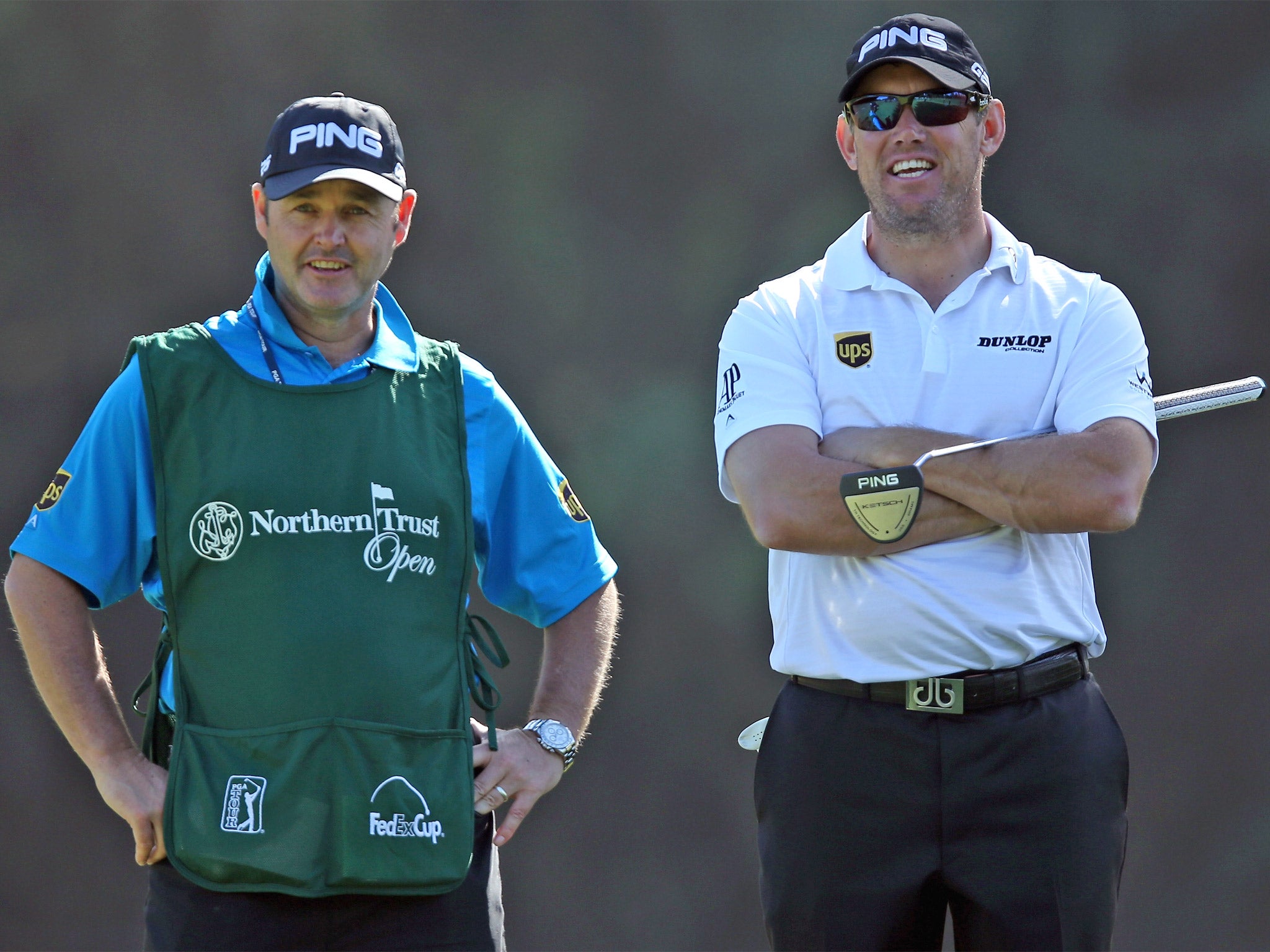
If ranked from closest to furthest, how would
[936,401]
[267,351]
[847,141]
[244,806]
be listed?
[244,806]
[267,351]
[936,401]
[847,141]

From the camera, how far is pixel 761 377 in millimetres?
2453

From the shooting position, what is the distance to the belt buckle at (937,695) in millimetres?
2283

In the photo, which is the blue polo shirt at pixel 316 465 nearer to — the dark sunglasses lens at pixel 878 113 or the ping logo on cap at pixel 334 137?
the ping logo on cap at pixel 334 137

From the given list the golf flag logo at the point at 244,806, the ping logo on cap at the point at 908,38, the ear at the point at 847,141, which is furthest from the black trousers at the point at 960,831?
the ping logo on cap at the point at 908,38

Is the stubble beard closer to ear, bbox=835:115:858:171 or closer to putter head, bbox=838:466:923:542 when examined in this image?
ear, bbox=835:115:858:171

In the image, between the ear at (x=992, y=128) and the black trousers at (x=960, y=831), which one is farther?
the ear at (x=992, y=128)

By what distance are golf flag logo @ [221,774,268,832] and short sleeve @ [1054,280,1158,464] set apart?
131 centimetres

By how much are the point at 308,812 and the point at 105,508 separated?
0.51 metres

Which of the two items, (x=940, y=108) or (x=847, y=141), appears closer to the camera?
(x=940, y=108)

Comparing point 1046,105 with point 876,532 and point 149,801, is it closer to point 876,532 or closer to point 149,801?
point 876,532

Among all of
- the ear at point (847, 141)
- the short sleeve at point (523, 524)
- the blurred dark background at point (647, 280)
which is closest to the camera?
the short sleeve at point (523, 524)

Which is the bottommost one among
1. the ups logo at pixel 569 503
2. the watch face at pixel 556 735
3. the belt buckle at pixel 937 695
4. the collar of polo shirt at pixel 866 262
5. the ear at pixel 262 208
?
the watch face at pixel 556 735

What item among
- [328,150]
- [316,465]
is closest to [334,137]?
[328,150]

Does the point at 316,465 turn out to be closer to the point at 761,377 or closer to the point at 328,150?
the point at 328,150
